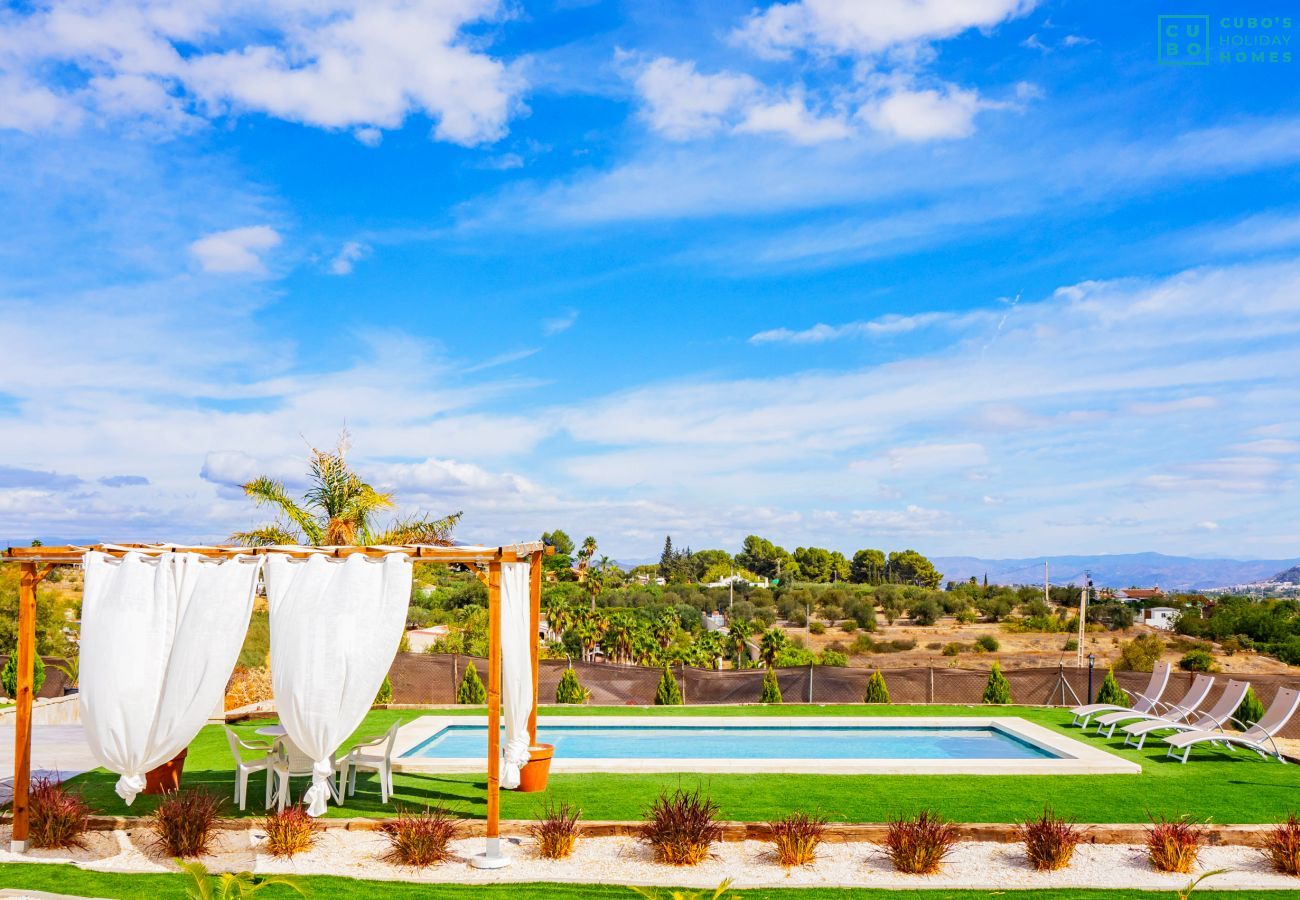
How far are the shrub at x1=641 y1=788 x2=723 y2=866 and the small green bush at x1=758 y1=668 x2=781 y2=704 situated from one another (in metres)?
9.43

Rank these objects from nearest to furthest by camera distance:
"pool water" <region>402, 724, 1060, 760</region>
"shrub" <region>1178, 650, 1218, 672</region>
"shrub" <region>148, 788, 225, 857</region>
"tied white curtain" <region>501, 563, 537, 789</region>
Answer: "shrub" <region>148, 788, 225, 857</region>
"tied white curtain" <region>501, 563, 537, 789</region>
"pool water" <region>402, 724, 1060, 760</region>
"shrub" <region>1178, 650, 1218, 672</region>

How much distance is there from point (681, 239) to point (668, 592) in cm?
4072

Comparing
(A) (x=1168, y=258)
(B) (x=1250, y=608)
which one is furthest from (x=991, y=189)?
(B) (x=1250, y=608)

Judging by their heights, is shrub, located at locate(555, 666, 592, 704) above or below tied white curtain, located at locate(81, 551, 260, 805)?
below

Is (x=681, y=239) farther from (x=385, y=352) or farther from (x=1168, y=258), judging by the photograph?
(x=1168, y=258)

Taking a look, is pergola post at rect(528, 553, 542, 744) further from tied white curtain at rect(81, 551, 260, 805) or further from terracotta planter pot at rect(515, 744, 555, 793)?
tied white curtain at rect(81, 551, 260, 805)

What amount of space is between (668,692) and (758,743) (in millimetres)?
3302

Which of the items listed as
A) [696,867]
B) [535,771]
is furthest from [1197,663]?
[696,867]

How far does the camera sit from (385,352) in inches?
873

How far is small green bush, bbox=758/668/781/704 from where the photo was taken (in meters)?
17.1

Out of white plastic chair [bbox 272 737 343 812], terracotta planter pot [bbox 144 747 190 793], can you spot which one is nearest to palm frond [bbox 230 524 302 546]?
terracotta planter pot [bbox 144 747 190 793]

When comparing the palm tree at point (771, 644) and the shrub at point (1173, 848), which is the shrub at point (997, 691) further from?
the palm tree at point (771, 644)

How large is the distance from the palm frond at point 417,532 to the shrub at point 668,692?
4805 millimetres

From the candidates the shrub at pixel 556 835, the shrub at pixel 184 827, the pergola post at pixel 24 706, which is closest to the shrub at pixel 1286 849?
the shrub at pixel 556 835
